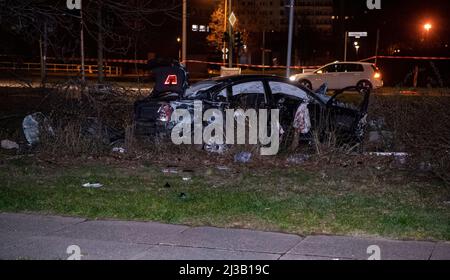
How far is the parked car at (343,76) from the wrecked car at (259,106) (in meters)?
19.2

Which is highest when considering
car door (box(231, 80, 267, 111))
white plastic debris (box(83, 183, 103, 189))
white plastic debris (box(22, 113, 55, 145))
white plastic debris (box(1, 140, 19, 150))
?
car door (box(231, 80, 267, 111))

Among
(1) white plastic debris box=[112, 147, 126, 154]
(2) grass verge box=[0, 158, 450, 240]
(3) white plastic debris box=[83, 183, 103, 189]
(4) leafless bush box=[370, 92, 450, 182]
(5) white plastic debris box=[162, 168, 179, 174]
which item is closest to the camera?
(2) grass verge box=[0, 158, 450, 240]

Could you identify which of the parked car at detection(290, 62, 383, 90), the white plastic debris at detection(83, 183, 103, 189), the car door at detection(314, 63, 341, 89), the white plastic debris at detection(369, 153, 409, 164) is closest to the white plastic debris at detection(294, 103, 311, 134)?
the white plastic debris at detection(369, 153, 409, 164)

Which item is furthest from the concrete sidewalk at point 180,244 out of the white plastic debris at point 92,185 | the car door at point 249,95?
the car door at point 249,95

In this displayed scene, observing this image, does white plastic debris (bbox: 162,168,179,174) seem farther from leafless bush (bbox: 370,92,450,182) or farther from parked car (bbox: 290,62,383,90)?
parked car (bbox: 290,62,383,90)

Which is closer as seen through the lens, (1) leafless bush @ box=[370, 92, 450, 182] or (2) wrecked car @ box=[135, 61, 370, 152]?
(1) leafless bush @ box=[370, 92, 450, 182]

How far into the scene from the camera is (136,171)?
9.65 m

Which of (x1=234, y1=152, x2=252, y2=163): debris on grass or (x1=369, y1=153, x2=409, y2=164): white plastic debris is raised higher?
(x1=369, y1=153, x2=409, y2=164): white plastic debris

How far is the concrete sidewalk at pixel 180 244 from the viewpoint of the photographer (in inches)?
219

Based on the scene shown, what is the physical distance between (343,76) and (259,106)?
844 inches

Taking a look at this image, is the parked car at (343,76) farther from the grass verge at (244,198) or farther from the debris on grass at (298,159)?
the grass verge at (244,198)

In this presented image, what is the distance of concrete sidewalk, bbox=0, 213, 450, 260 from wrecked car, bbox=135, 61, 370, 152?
411cm

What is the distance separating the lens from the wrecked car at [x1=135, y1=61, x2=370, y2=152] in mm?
10539

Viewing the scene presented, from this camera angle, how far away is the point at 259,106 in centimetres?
1057
